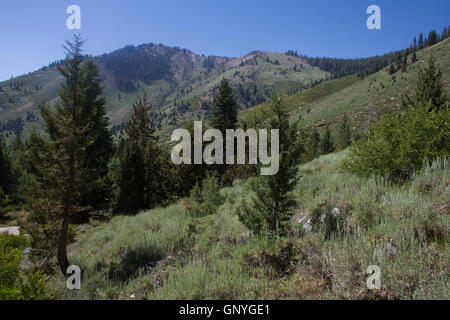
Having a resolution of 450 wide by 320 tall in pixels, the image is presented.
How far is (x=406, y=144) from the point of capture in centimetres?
571

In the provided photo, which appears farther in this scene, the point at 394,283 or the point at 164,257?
the point at 164,257

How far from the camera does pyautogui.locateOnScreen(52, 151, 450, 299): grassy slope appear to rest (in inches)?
107

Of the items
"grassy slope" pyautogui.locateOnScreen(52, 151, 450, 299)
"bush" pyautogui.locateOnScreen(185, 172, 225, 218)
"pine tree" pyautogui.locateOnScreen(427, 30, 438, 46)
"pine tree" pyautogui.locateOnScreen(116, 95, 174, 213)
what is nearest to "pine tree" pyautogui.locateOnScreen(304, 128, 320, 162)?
"pine tree" pyautogui.locateOnScreen(116, 95, 174, 213)

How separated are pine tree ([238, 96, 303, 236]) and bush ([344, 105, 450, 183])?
314cm

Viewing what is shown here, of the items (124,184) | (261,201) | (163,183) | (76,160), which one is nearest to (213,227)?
(261,201)

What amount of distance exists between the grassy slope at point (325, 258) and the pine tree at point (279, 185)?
0.52 meters

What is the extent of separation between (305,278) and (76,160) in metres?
7.74

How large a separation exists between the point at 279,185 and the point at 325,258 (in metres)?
1.90

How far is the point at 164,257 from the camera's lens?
5.89 meters

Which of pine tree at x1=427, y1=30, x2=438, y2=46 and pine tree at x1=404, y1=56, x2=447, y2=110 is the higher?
pine tree at x1=427, y1=30, x2=438, y2=46

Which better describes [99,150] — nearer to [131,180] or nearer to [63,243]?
[131,180]

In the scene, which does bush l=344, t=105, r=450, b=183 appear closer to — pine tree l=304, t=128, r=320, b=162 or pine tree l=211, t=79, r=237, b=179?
pine tree l=211, t=79, r=237, b=179

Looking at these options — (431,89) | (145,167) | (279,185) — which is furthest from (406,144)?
(145,167)
